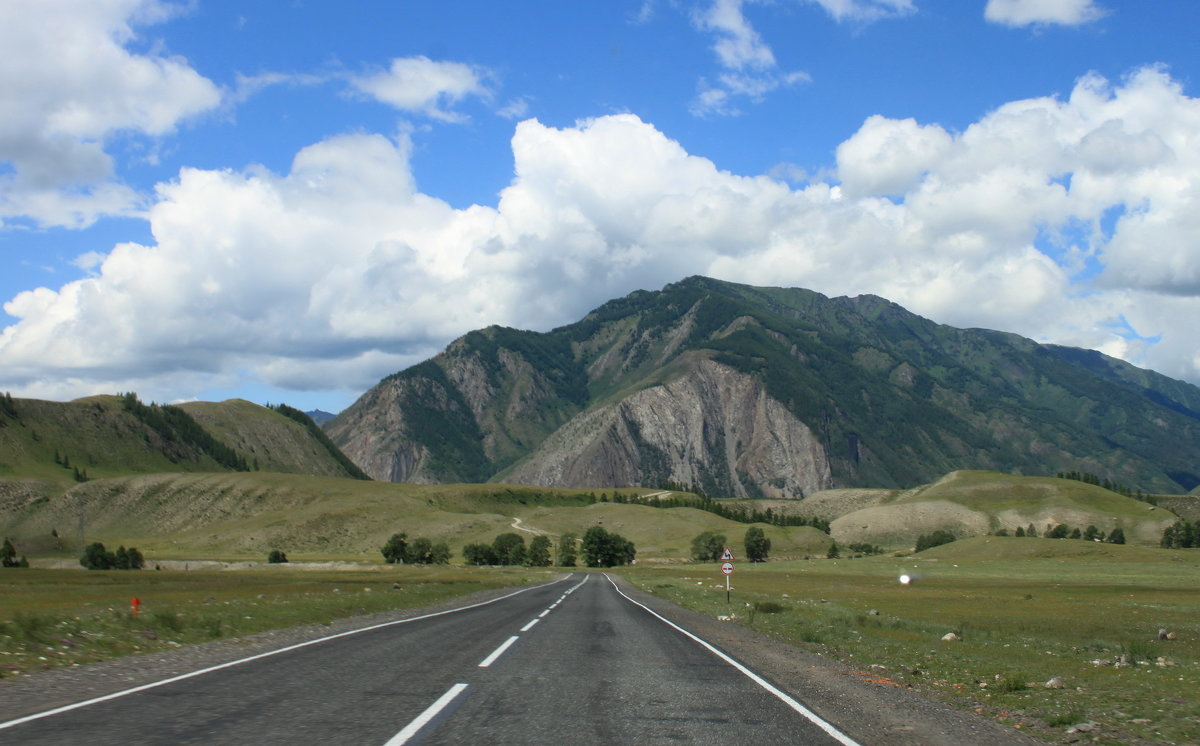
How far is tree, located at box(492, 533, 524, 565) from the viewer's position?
6521 inches

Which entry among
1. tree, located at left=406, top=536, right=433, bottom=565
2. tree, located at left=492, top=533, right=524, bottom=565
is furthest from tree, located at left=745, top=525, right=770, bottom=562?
tree, located at left=406, top=536, right=433, bottom=565

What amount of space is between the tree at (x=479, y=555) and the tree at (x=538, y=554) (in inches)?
307

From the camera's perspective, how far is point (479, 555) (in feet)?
534

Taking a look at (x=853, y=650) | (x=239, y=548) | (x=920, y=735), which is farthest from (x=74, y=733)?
(x=239, y=548)

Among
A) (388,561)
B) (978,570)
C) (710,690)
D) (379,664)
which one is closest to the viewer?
(710,690)

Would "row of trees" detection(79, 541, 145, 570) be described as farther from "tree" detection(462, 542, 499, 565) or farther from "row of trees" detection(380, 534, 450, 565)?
"tree" detection(462, 542, 499, 565)

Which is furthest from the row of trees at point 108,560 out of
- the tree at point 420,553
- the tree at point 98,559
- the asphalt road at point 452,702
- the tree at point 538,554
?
the asphalt road at point 452,702

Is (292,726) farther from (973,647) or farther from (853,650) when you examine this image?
(973,647)

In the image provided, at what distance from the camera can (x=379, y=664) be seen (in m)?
17.5

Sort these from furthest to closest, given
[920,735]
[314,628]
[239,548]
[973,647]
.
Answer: [239,548] → [973,647] → [314,628] → [920,735]

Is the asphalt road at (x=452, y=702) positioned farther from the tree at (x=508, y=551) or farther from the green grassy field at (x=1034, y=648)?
the tree at (x=508, y=551)

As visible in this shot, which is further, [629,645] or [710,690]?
[629,645]

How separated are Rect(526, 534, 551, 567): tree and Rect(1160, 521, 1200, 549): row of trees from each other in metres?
144

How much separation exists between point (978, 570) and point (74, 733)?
136778 mm
